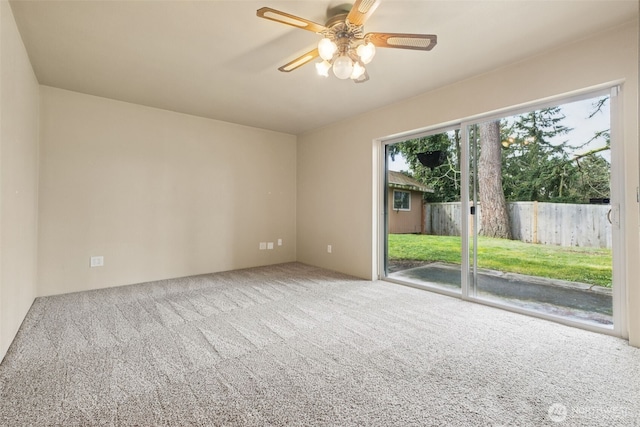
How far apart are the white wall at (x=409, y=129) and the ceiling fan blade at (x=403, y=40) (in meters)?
1.39

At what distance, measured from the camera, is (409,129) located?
354cm

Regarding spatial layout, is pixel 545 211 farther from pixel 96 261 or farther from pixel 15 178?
pixel 96 261

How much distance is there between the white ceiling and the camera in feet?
6.34

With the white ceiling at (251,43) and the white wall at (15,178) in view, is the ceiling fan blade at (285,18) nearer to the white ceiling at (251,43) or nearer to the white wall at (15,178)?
the white ceiling at (251,43)

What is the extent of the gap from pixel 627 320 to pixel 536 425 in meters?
1.57

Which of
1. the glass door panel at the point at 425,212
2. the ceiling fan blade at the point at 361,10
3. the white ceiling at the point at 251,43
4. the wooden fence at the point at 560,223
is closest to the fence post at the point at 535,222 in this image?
the wooden fence at the point at 560,223

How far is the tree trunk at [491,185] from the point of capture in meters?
2.97

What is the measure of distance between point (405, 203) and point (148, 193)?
3.48m

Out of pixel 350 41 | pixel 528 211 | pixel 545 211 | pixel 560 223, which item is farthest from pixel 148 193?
pixel 560 223

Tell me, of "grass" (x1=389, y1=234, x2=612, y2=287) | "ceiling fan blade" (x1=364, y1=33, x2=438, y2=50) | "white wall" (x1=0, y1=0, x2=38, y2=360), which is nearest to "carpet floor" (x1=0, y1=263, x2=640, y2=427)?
"white wall" (x1=0, y1=0, x2=38, y2=360)

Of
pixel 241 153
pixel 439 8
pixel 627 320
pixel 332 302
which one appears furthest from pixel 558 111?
pixel 241 153

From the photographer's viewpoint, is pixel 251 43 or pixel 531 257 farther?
pixel 531 257

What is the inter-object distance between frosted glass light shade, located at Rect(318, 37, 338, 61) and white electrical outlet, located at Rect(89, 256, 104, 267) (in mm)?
3522

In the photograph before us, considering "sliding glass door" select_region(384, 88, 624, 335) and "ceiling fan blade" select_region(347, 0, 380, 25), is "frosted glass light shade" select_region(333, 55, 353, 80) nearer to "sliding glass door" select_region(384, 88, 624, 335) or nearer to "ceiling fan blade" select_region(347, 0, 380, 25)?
"ceiling fan blade" select_region(347, 0, 380, 25)
